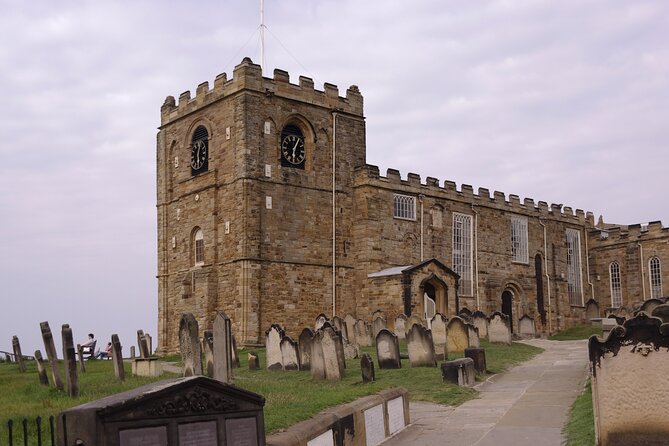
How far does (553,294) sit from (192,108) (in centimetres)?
2277

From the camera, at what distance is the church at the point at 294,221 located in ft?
107

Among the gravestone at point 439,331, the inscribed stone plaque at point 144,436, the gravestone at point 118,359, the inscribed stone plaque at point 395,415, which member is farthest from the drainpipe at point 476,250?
the inscribed stone plaque at point 144,436

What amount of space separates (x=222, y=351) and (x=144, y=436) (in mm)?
9856

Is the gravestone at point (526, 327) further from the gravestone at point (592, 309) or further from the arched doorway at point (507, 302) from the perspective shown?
the gravestone at point (592, 309)

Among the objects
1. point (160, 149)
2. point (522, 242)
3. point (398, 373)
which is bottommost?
point (398, 373)

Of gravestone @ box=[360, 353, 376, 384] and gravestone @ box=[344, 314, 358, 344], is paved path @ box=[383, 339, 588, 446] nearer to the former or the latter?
gravestone @ box=[360, 353, 376, 384]

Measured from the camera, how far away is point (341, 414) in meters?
10.3

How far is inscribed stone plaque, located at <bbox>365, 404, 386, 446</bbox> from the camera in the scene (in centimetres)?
1112

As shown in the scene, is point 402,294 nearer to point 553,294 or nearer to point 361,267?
point 361,267

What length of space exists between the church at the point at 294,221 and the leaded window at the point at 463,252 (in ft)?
0.21

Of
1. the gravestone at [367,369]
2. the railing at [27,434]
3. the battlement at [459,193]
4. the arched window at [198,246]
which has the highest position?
the battlement at [459,193]

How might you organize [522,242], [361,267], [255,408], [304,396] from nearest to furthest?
[255,408] → [304,396] → [361,267] → [522,242]

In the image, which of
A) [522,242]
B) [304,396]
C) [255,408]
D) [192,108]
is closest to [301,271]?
[192,108]

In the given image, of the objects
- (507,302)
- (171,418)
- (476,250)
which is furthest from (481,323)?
(171,418)
